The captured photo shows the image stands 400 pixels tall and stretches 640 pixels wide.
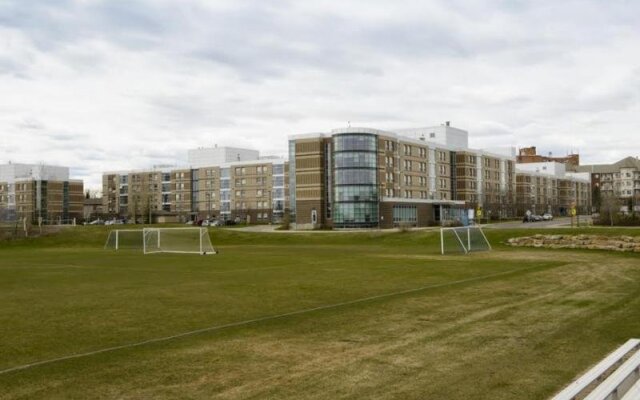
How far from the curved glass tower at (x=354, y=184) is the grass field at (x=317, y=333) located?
7193 cm

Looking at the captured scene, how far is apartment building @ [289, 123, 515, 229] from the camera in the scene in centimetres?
10150

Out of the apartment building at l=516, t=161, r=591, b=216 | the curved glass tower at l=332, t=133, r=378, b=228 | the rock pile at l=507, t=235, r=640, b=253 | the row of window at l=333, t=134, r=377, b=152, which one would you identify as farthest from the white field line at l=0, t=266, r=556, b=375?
the apartment building at l=516, t=161, r=591, b=216

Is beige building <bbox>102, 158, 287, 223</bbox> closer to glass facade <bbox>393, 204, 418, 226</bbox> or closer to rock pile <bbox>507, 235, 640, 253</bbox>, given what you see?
glass facade <bbox>393, 204, 418, 226</bbox>

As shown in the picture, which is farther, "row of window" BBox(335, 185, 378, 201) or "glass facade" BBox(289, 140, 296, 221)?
"glass facade" BBox(289, 140, 296, 221)

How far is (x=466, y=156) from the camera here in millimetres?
132875

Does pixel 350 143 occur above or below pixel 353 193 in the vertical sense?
above

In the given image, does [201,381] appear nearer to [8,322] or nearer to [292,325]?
[292,325]

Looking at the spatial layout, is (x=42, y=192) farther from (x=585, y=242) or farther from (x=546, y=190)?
(x=585, y=242)

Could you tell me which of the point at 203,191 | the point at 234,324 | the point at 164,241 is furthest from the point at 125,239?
the point at 203,191

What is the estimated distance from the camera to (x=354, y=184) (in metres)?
101

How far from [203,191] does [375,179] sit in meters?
69.6

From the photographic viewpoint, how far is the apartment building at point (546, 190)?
163875mm

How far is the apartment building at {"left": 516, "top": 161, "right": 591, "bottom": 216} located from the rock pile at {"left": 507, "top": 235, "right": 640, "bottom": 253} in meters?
96.5

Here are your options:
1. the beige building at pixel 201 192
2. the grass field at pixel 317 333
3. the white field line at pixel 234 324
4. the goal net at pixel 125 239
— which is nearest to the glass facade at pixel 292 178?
the beige building at pixel 201 192
